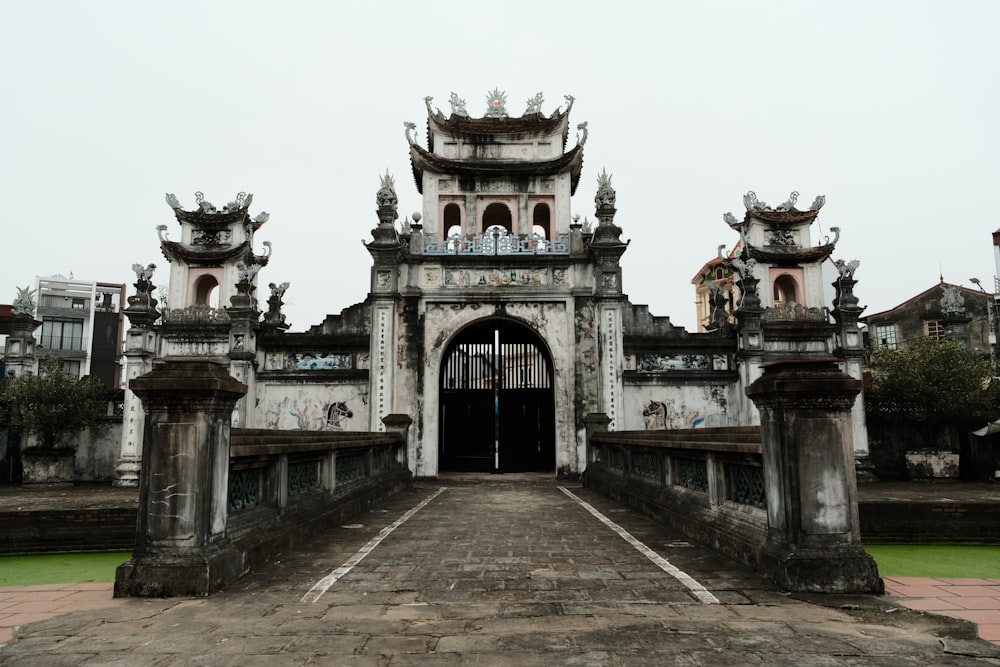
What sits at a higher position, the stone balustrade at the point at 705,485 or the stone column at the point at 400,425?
the stone column at the point at 400,425

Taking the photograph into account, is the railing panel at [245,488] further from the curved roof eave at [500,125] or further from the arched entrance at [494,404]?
the curved roof eave at [500,125]

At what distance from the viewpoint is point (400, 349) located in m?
18.8

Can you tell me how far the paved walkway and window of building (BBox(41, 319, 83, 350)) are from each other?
46988mm

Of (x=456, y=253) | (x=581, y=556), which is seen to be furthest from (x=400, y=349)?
(x=581, y=556)

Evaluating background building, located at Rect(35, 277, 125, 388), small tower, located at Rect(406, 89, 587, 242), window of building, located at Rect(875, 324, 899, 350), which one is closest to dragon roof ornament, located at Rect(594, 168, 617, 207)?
small tower, located at Rect(406, 89, 587, 242)

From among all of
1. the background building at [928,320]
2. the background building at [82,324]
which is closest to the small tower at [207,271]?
the background building at [82,324]

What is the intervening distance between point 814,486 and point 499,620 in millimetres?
2937

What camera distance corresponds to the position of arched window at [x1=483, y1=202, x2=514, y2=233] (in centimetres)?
2177

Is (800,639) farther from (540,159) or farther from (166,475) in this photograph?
(540,159)

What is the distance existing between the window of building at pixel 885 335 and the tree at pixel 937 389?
17.8 meters

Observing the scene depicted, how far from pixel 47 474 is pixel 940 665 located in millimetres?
23393

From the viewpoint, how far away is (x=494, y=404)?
2023 cm

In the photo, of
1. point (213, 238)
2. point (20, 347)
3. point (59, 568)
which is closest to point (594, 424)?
point (59, 568)

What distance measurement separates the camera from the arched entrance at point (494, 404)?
20.4 m
